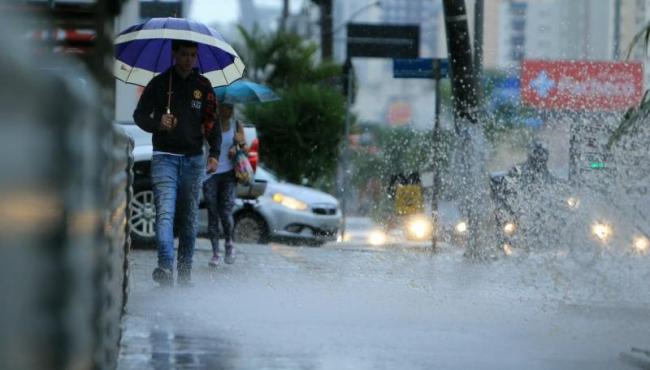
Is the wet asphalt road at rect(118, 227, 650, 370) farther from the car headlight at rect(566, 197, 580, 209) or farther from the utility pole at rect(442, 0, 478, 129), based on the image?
the utility pole at rect(442, 0, 478, 129)

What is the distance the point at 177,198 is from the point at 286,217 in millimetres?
10452

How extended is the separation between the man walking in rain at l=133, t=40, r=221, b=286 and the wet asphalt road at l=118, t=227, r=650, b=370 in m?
0.49

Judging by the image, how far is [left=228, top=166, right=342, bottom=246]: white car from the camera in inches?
771

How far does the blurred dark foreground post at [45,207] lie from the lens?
1.94 metres

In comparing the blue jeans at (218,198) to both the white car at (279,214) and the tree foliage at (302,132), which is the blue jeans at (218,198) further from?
the tree foliage at (302,132)

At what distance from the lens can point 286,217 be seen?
795 inches

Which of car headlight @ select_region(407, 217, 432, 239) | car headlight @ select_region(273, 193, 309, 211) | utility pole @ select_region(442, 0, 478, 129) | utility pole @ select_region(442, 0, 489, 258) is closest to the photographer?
utility pole @ select_region(442, 0, 489, 258)

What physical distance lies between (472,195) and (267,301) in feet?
19.1

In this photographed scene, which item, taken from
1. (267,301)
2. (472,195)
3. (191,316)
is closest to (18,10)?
(191,316)

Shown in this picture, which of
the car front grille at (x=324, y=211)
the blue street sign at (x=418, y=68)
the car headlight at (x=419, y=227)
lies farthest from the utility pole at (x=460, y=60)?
the car front grille at (x=324, y=211)

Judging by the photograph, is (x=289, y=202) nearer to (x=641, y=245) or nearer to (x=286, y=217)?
(x=286, y=217)

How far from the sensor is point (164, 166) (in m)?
9.59

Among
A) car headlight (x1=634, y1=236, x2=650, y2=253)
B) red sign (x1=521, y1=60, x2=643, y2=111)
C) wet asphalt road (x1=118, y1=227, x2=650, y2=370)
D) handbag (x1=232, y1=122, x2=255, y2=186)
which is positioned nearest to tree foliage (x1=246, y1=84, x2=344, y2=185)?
red sign (x1=521, y1=60, x2=643, y2=111)

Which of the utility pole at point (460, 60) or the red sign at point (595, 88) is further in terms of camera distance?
the utility pole at point (460, 60)
